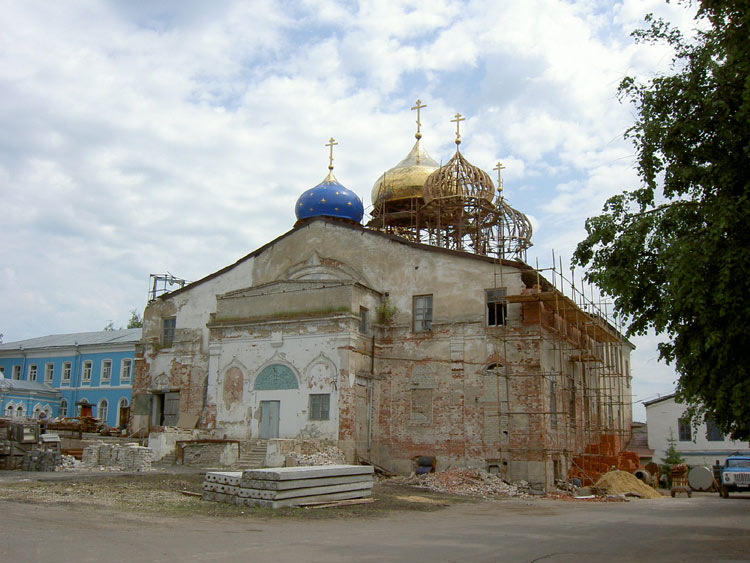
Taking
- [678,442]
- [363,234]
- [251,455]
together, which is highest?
[363,234]

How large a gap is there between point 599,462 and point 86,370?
30770 mm

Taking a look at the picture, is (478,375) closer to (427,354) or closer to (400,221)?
(427,354)

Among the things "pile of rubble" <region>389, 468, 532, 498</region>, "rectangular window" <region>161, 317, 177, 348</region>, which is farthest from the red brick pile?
"rectangular window" <region>161, 317, 177, 348</region>

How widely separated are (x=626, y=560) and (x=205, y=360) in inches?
828

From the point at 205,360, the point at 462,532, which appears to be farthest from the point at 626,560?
the point at 205,360

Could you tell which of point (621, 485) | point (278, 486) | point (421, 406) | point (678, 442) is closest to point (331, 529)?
point (278, 486)

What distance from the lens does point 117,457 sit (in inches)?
854

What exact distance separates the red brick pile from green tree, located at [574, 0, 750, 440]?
13214 millimetres

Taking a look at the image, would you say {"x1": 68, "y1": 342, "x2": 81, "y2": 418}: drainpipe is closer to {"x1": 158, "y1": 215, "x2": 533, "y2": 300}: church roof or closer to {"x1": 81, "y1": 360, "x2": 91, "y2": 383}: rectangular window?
{"x1": 81, "y1": 360, "x2": 91, "y2": 383}: rectangular window

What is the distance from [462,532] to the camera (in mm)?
12227

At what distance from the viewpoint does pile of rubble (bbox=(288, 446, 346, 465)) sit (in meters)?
21.4

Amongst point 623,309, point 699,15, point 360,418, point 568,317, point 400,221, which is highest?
point 400,221

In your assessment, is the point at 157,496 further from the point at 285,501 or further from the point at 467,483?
the point at 467,483

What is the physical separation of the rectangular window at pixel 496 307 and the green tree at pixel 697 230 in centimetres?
1221
